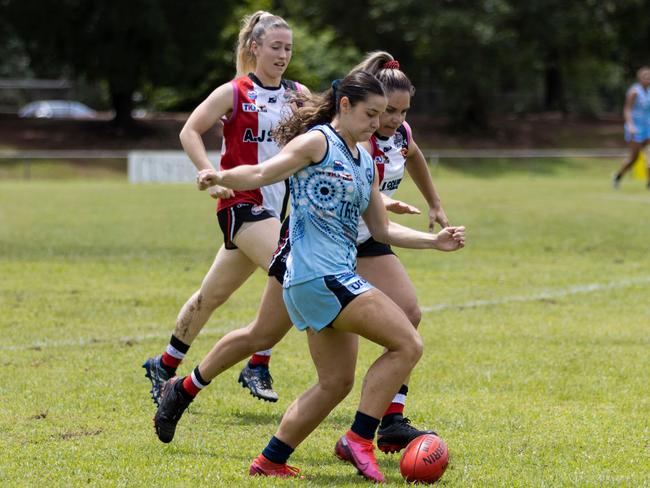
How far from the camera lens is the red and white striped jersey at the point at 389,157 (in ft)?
19.2

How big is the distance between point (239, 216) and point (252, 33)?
110 centimetres

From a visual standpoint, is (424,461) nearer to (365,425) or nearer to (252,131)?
(365,425)

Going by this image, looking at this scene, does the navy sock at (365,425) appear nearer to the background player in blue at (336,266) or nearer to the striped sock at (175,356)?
the background player in blue at (336,266)

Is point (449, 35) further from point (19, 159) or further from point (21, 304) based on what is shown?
point (21, 304)

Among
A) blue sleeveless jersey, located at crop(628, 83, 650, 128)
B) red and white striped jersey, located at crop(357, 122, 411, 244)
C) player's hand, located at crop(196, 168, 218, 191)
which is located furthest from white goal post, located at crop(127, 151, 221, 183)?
player's hand, located at crop(196, 168, 218, 191)

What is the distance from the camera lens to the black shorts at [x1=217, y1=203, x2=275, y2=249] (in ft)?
20.7

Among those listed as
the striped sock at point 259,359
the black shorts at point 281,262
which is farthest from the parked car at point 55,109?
→ the black shorts at point 281,262

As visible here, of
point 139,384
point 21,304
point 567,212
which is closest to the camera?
point 139,384

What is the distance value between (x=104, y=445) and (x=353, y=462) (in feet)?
4.50

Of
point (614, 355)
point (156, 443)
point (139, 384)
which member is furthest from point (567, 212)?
point (156, 443)

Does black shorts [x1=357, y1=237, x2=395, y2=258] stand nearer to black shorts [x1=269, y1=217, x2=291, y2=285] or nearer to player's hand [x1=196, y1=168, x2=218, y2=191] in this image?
black shorts [x1=269, y1=217, x2=291, y2=285]

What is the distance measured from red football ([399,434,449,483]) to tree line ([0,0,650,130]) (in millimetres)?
32991

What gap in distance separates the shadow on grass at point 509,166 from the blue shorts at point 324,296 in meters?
30.7

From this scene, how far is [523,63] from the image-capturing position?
41.3 meters
